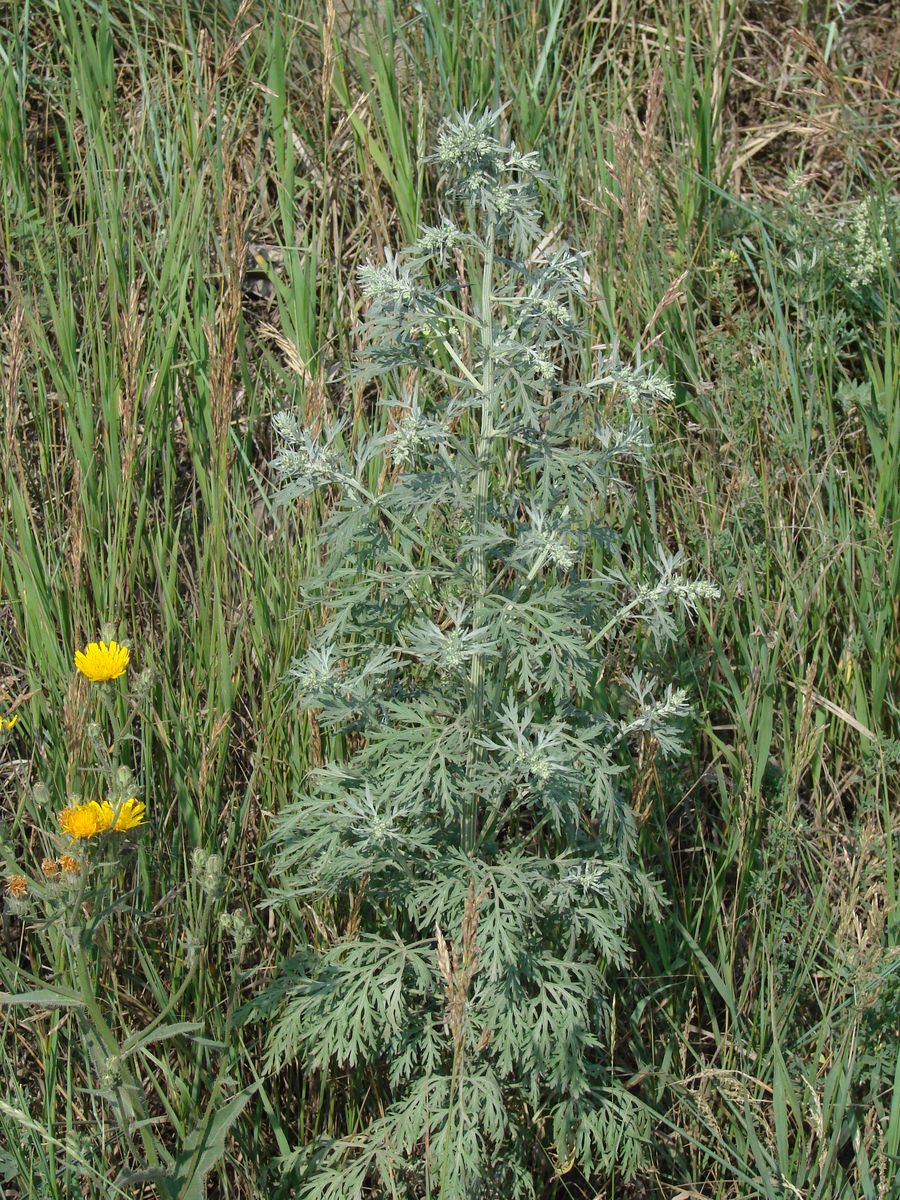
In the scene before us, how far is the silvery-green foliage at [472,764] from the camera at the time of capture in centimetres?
203

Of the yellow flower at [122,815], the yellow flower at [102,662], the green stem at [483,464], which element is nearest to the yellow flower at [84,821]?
the yellow flower at [122,815]

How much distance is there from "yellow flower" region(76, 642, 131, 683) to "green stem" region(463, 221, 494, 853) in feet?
2.22

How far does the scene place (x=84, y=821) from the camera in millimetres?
1997

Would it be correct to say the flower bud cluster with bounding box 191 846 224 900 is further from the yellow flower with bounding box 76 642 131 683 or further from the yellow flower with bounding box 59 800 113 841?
the yellow flower with bounding box 76 642 131 683

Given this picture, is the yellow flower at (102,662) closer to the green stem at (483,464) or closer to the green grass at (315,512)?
the green grass at (315,512)

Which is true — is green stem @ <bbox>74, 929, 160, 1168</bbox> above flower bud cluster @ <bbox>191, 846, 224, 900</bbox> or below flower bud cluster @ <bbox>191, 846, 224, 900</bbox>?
below

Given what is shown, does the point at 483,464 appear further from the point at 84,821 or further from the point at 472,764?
the point at 84,821

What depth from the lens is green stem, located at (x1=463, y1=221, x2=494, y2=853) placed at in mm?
2037

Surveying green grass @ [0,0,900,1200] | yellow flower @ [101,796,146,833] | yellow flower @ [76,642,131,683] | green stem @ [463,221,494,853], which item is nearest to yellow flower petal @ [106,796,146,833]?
yellow flower @ [101,796,146,833]

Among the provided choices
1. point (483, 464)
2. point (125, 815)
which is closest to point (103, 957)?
point (125, 815)

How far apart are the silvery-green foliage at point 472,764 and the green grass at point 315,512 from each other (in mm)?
231

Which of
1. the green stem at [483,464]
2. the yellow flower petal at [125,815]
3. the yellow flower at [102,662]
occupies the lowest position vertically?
the yellow flower petal at [125,815]

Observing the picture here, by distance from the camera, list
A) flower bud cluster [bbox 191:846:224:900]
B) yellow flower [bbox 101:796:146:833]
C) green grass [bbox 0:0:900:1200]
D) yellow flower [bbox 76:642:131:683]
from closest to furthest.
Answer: flower bud cluster [bbox 191:846:224:900] < yellow flower [bbox 101:796:146:833] < yellow flower [bbox 76:642:131:683] < green grass [bbox 0:0:900:1200]

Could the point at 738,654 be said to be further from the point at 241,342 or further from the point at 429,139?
the point at 429,139
